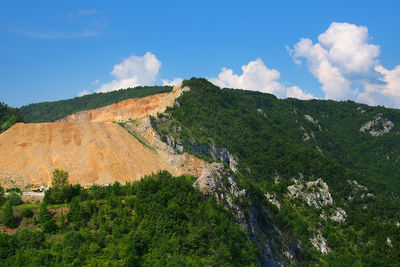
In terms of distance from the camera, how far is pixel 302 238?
72000mm

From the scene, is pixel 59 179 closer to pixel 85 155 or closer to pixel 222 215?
pixel 85 155

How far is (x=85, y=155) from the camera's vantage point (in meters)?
84.8

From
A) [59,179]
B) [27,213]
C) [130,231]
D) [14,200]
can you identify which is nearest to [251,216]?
[130,231]

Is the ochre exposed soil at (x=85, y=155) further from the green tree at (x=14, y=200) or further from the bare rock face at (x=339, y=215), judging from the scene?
the bare rock face at (x=339, y=215)

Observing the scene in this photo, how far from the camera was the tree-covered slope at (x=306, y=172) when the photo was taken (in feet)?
236

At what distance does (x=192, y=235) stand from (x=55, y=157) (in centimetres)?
4975

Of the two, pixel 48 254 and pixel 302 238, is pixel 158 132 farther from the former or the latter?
pixel 48 254

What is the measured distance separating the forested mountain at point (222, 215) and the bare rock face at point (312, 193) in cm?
30

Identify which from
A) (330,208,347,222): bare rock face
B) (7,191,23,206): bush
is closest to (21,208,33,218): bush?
(7,191,23,206): bush

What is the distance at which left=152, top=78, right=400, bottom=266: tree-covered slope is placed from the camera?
236 feet

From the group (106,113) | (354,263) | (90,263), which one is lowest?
(354,263)

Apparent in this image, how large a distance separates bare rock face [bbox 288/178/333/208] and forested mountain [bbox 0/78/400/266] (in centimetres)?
30

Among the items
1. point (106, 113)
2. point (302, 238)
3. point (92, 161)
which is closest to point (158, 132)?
point (92, 161)

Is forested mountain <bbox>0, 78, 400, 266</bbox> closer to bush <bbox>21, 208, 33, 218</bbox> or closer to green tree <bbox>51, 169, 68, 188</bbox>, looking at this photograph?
bush <bbox>21, 208, 33, 218</bbox>
